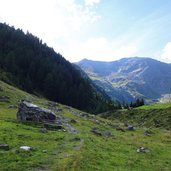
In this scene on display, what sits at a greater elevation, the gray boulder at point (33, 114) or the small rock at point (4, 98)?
the small rock at point (4, 98)

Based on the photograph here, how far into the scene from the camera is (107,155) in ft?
110

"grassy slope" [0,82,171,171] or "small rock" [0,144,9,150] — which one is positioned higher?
"small rock" [0,144,9,150]

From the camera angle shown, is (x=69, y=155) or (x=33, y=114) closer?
(x=69, y=155)

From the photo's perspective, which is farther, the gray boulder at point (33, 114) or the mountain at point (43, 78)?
the mountain at point (43, 78)

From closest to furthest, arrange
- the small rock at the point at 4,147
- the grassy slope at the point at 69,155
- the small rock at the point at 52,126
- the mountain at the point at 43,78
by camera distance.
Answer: the grassy slope at the point at 69,155, the small rock at the point at 4,147, the small rock at the point at 52,126, the mountain at the point at 43,78

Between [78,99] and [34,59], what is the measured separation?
36100mm

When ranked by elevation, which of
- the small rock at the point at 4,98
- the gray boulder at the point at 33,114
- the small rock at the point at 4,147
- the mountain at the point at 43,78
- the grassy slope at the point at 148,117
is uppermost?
the mountain at the point at 43,78

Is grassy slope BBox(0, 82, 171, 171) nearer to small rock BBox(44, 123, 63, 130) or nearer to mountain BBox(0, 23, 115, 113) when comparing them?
small rock BBox(44, 123, 63, 130)

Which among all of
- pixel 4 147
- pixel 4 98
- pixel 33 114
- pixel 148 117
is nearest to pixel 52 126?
pixel 33 114

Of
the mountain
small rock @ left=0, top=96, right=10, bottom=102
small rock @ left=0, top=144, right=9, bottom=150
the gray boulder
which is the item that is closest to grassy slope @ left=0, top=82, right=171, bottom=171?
small rock @ left=0, top=144, right=9, bottom=150

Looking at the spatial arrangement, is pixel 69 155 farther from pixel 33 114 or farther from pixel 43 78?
pixel 43 78

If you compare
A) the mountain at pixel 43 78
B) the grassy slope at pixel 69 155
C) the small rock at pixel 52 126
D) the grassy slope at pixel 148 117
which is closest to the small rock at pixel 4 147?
the grassy slope at pixel 69 155

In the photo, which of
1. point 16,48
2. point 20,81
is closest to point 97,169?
point 20,81

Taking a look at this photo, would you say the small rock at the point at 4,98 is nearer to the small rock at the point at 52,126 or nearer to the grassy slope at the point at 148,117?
the small rock at the point at 52,126
